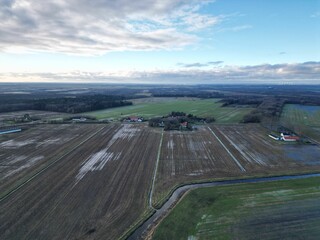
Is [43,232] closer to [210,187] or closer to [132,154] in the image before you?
[210,187]

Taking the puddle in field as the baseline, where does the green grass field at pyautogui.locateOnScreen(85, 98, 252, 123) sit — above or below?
below

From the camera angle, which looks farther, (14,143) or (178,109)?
(178,109)

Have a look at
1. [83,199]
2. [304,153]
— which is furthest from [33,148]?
[304,153]

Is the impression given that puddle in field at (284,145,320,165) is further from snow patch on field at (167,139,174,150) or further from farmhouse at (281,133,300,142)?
snow patch on field at (167,139,174,150)

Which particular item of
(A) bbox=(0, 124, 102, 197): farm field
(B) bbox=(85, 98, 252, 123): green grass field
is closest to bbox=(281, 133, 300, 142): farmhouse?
(B) bbox=(85, 98, 252, 123): green grass field

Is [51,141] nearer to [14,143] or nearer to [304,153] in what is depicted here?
[14,143]

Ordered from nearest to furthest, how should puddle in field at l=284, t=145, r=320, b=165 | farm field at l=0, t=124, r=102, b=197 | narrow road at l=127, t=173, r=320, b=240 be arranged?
narrow road at l=127, t=173, r=320, b=240
farm field at l=0, t=124, r=102, b=197
puddle in field at l=284, t=145, r=320, b=165
